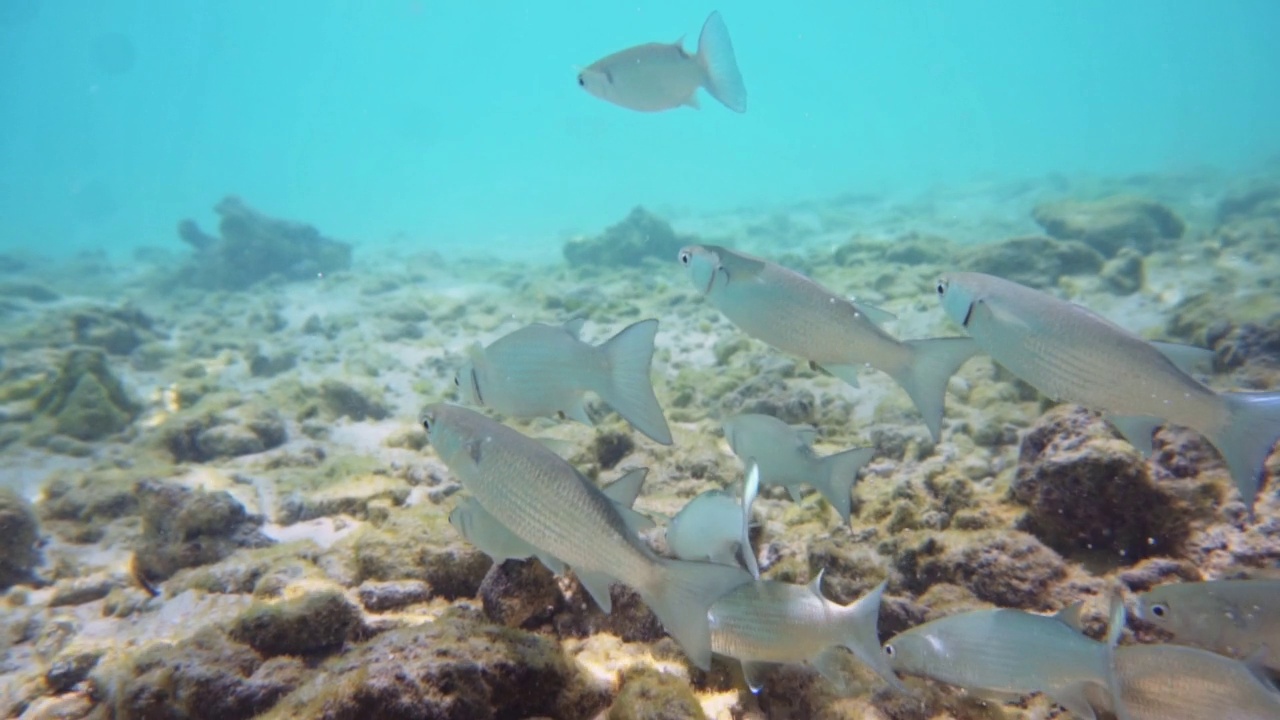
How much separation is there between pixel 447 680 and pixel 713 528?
4.36 ft

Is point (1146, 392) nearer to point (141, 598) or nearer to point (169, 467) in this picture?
point (141, 598)

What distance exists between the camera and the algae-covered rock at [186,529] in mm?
5145

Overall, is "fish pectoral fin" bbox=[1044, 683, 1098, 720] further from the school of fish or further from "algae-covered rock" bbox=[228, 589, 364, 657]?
"algae-covered rock" bbox=[228, 589, 364, 657]

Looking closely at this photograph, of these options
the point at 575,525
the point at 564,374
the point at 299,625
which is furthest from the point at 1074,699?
the point at 299,625

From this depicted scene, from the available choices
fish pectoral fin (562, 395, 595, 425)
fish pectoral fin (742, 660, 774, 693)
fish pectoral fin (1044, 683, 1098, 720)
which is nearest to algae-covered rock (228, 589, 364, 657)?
fish pectoral fin (562, 395, 595, 425)

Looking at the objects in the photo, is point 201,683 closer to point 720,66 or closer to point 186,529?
point 186,529

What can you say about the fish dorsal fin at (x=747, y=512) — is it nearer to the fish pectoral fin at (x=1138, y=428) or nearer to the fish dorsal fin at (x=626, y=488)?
the fish dorsal fin at (x=626, y=488)

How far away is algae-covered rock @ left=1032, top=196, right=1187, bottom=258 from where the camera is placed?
15609 mm

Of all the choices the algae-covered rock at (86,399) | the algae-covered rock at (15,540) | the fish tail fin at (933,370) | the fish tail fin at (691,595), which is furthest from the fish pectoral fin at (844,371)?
the algae-covered rock at (86,399)

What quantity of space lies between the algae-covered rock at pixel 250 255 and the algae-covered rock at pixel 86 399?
14.2 m

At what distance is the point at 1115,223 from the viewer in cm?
1596

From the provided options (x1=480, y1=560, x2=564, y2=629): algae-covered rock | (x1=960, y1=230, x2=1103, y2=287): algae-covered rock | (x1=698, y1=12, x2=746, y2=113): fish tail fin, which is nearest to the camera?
(x1=480, y1=560, x2=564, y2=629): algae-covered rock

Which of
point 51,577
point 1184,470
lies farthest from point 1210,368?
point 51,577

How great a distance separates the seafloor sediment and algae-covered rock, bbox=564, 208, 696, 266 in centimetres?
945
